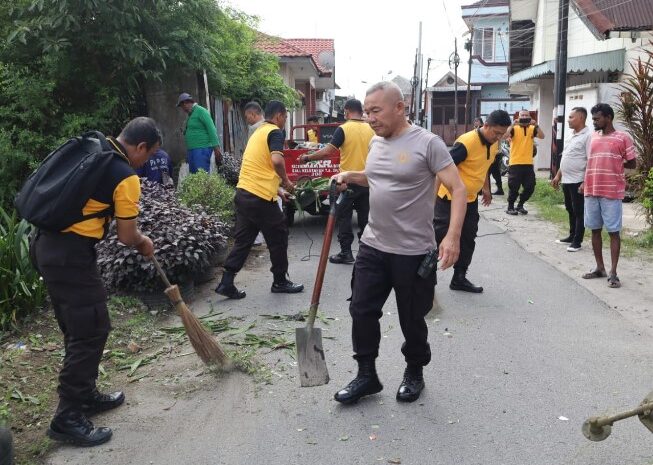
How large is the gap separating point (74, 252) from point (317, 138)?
9.78 meters

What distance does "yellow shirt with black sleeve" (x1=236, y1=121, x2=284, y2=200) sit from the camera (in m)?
6.13

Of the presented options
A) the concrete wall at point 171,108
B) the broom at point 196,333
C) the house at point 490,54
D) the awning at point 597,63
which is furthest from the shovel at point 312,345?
the house at point 490,54

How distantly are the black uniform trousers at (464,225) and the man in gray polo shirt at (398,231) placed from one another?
7.73ft

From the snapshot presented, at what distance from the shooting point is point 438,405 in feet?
12.6

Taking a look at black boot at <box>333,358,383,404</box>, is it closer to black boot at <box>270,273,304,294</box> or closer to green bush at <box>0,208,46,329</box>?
black boot at <box>270,273,304,294</box>

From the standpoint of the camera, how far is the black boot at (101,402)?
147 inches

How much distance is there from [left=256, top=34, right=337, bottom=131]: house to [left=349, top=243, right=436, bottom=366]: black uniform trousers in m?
14.3

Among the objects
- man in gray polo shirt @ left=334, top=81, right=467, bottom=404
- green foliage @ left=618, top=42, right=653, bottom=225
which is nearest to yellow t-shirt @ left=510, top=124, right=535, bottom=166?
green foliage @ left=618, top=42, right=653, bottom=225

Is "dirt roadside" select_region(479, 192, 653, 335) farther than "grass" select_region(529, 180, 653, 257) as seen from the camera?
No

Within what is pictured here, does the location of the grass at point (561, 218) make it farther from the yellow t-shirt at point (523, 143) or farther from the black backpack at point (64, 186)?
the black backpack at point (64, 186)

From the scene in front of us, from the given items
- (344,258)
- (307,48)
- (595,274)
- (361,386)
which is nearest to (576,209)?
(595,274)

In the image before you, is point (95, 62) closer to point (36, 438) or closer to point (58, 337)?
point (58, 337)

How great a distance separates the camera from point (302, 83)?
29453mm

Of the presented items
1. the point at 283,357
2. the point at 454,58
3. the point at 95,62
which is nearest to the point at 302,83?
the point at 454,58
